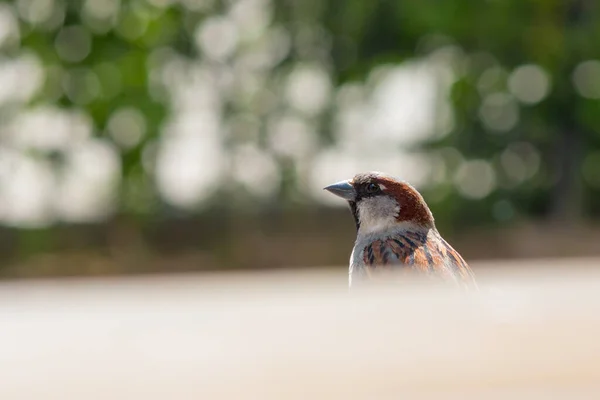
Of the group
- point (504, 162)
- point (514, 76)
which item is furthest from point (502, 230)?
point (514, 76)

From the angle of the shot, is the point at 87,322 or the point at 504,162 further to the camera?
the point at 504,162

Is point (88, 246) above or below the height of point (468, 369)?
below

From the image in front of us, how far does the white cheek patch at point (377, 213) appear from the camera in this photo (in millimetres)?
1979

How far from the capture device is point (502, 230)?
12.3 metres

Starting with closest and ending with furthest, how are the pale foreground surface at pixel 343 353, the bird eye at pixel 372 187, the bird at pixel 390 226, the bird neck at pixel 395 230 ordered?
the pale foreground surface at pixel 343 353 → the bird at pixel 390 226 → the bird neck at pixel 395 230 → the bird eye at pixel 372 187

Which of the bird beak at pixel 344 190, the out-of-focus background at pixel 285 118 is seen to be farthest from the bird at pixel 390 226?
the out-of-focus background at pixel 285 118

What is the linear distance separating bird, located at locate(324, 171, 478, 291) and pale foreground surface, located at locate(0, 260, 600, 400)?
0.81 metres

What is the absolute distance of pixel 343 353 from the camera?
531 mm

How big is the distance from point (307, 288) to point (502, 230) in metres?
11.7

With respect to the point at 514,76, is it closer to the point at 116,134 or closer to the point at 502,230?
the point at 502,230

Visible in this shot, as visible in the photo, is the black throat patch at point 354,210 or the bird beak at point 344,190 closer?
the bird beak at point 344,190

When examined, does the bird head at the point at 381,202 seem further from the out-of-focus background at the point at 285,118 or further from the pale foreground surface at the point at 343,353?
the out-of-focus background at the point at 285,118

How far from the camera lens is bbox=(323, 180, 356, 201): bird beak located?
6.31ft

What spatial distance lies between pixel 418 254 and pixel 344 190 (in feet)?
1.31
